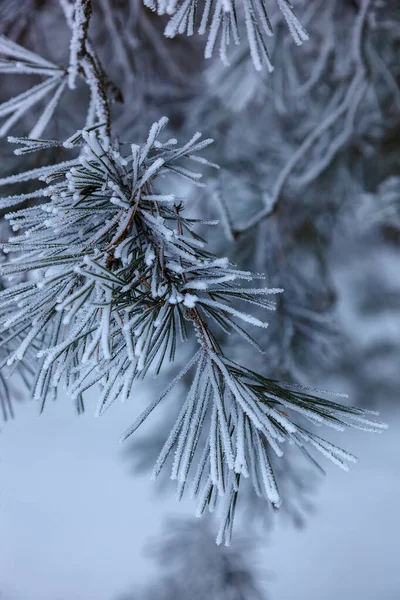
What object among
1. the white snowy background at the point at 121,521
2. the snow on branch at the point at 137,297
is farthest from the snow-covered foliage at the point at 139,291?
the white snowy background at the point at 121,521

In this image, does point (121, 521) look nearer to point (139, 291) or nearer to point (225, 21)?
point (139, 291)

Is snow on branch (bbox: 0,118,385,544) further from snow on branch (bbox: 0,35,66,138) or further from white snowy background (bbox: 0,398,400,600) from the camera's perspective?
white snowy background (bbox: 0,398,400,600)

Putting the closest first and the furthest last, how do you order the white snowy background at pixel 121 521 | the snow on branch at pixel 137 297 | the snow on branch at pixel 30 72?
the snow on branch at pixel 137 297 < the snow on branch at pixel 30 72 < the white snowy background at pixel 121 521

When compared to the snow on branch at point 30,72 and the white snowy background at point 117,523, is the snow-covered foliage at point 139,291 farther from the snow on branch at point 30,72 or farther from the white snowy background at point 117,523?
the white snowy background at point 117,523

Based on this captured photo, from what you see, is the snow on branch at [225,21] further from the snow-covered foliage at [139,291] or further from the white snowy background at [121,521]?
the white snowy background at [121,521]

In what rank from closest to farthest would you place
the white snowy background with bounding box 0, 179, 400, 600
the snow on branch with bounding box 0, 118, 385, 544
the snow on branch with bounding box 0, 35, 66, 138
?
1. the snow on branch with bounding box 0, 118, 385, 544
2. the snow on branch with bounding box 0, 35, 66, 138
3. the white snowy background with bounding box 0, 179, 400, 600

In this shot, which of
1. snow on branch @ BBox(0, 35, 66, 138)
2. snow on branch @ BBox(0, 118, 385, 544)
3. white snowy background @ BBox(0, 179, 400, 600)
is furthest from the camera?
white snowy background @ BBox(0, 179, 400, 600)

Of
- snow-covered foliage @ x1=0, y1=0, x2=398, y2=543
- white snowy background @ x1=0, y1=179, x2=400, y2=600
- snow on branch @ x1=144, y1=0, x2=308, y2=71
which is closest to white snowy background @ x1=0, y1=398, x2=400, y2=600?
white snowy background @ x1=0, y1=179, x2=400, y2=600

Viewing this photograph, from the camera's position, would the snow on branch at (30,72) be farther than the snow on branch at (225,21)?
Yes

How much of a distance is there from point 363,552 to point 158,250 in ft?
5.79

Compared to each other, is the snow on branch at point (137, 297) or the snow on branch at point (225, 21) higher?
the snow on branch at point (225, 21)

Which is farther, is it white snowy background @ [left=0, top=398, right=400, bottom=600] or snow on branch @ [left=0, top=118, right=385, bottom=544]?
white snowy background @ [left=0, top=398, right=400, bottom=600]

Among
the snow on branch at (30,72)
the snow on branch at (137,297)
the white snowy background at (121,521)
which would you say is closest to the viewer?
the snow on branch at (137,297)

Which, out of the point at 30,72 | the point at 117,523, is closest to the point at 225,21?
the point at 30,72
